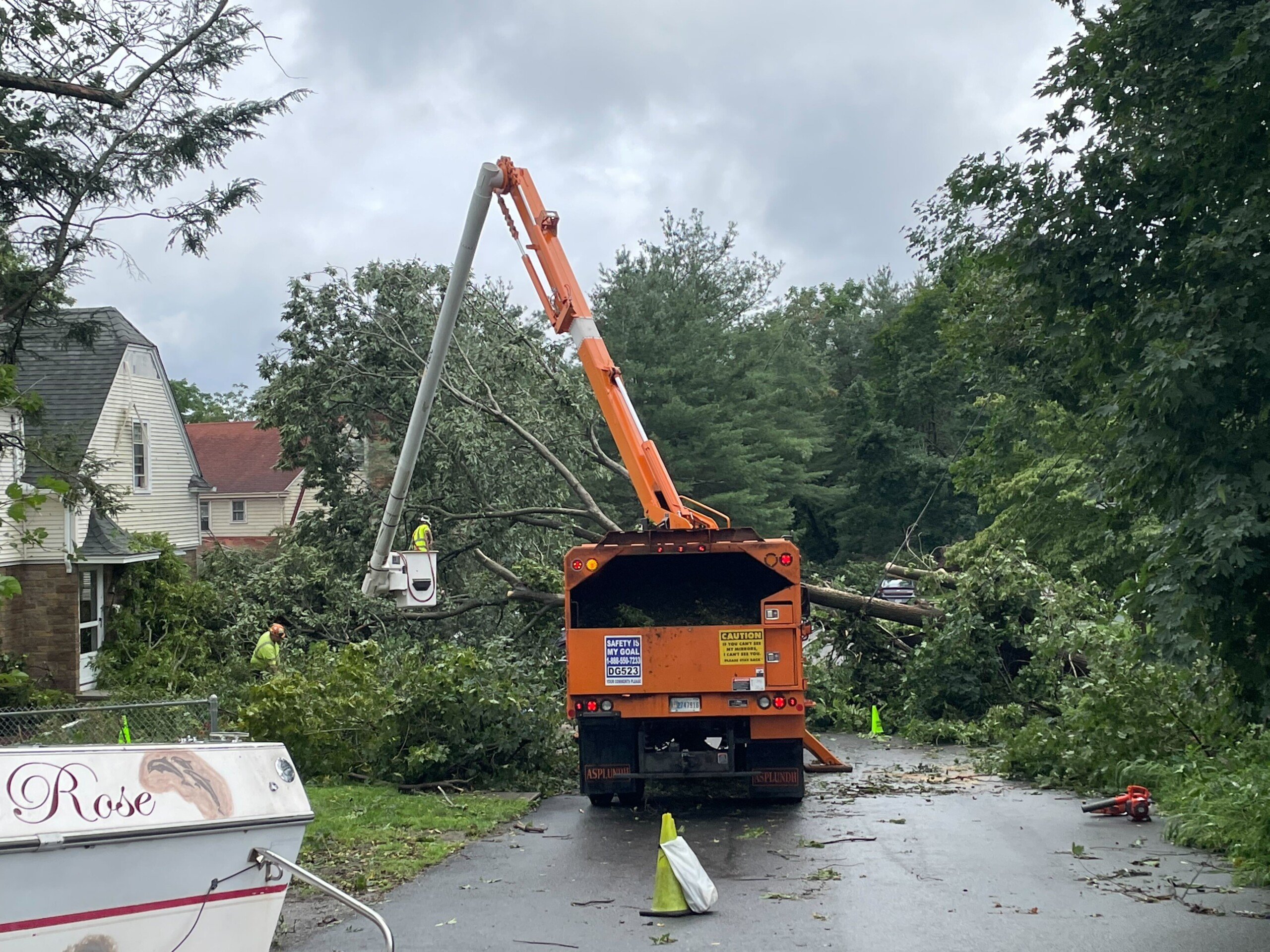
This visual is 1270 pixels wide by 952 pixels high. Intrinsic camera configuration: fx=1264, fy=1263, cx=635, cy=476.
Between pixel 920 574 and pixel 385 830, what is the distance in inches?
441

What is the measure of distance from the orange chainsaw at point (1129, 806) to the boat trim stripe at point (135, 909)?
7015 mm

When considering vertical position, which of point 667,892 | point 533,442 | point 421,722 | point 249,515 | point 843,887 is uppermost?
point 249,515

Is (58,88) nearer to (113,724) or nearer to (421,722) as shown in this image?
(113,724)

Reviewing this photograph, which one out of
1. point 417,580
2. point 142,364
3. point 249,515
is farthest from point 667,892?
point 249,515

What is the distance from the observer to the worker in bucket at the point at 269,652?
15742mm

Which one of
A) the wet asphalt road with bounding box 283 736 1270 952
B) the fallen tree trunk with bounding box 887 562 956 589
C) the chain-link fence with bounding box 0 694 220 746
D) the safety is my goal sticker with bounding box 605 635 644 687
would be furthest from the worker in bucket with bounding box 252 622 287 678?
the fallen tree trunk with bounding box 887 562 956 589

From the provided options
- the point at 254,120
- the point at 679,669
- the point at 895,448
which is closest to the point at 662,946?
the point at 679,669

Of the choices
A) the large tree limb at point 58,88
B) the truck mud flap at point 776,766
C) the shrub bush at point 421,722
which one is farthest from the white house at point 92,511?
the truck mud flap at point 776,766

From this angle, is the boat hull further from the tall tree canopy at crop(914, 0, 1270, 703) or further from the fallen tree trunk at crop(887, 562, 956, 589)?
the fallen tree trunk at crop(887, 562, 956, 589)

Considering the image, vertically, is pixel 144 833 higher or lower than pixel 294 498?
lower

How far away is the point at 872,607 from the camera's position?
17688 mm

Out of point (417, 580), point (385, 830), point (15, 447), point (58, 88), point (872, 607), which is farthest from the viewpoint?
point (872, 607)

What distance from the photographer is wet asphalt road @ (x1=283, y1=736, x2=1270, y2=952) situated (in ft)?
21.9

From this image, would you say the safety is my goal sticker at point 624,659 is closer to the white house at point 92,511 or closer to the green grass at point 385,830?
the green grass at point 385,830
